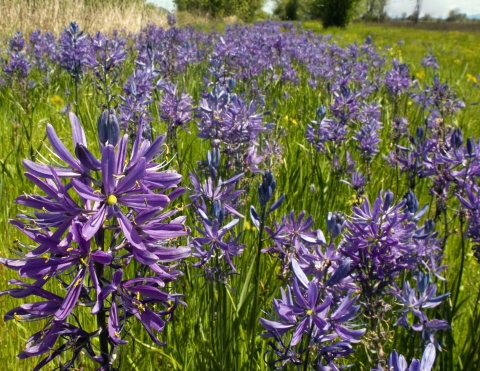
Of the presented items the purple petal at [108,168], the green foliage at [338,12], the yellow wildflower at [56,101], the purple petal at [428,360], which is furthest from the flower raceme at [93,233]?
the green foliage at [338,12]

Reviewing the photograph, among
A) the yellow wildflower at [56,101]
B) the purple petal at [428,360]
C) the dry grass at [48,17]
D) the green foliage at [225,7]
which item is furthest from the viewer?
the green foliage at [225,7]

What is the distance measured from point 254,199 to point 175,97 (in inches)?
31.8

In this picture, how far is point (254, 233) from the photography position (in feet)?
8.21

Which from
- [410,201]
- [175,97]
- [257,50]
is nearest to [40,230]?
[410,201]

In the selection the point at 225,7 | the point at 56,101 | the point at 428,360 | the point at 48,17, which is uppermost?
the point at 225,7

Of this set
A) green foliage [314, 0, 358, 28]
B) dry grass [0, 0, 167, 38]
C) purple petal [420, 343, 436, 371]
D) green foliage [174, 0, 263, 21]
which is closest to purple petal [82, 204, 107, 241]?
purple petal [420, 343, 436, 371]

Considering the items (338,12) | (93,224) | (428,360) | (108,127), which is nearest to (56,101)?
(108,127)

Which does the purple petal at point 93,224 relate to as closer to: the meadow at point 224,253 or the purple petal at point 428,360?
the meadow at point 224,253

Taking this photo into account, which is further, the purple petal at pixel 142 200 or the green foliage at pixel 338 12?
the green foliage at pixel 338 12

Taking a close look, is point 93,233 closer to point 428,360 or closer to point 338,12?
point 428,360

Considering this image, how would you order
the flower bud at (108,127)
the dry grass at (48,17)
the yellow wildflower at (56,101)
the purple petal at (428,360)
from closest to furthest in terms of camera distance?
the purple petal at (428,360) < the flower bud at (108,127) < the yellow wildflower at (56,101) < the dry grass at (48,17)

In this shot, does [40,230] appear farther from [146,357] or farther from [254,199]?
[254,199]

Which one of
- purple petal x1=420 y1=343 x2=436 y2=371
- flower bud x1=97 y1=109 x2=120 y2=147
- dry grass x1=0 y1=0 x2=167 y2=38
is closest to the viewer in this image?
purple petal x1=420 y1=343 x2=436 y2=371

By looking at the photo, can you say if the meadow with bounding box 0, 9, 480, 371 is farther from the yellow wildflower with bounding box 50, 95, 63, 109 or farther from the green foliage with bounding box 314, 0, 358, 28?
the green foliage with bounding box 314, 0, 358, 28
